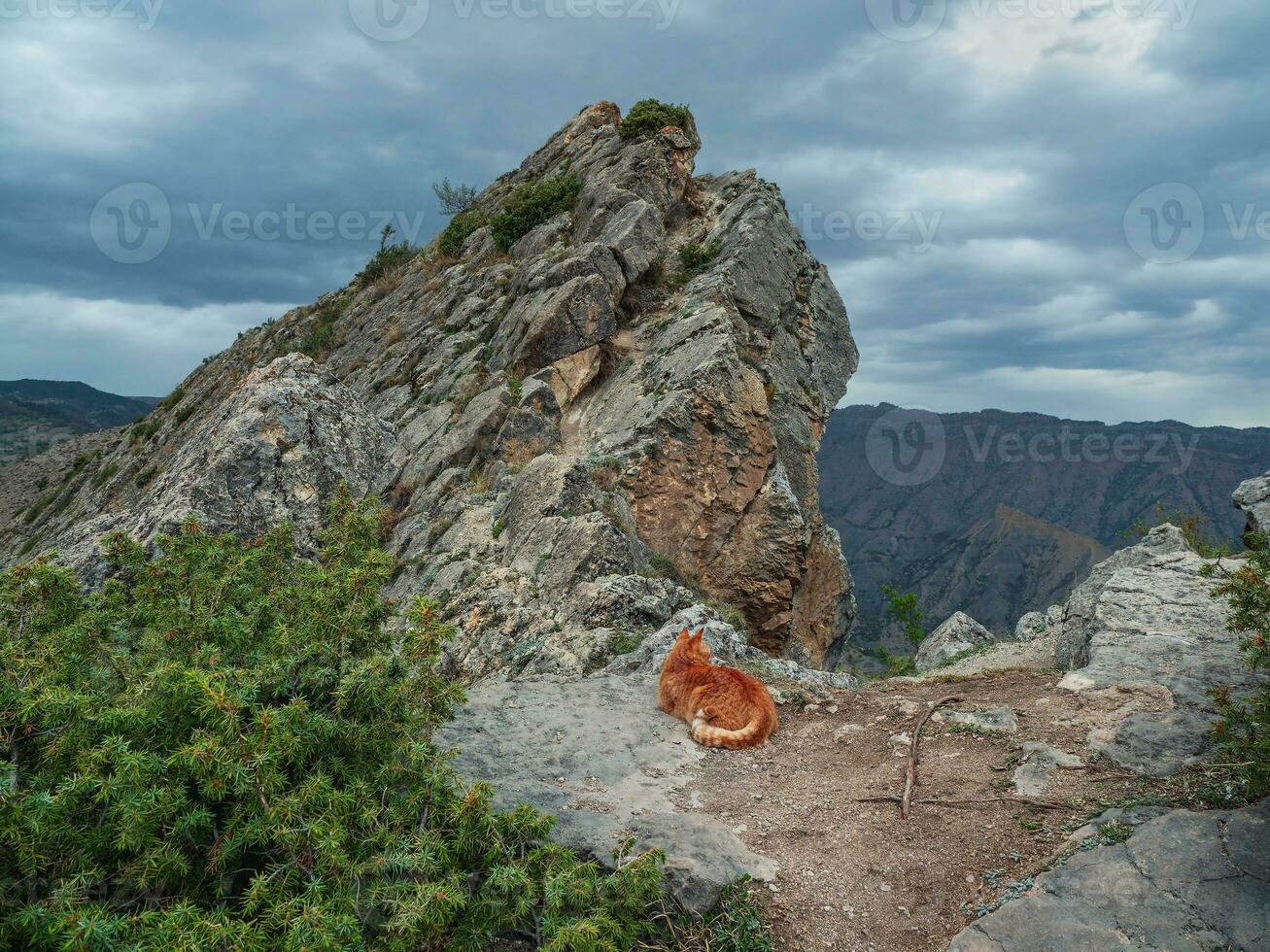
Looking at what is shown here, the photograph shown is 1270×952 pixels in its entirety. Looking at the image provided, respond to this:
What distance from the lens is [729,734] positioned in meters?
7.91

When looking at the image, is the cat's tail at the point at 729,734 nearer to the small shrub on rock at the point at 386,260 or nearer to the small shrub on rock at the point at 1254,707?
the small shrub on rock at the point at 1254,707

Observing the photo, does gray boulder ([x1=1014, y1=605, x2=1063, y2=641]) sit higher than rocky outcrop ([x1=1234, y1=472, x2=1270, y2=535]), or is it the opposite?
rocky outcrop ([x1=1234, y1=472, x2=1270, y2=535])

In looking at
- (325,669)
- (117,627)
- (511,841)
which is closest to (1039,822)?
(511,841)

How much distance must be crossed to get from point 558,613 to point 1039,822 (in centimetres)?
754

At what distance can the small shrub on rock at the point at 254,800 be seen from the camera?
3.38 meters

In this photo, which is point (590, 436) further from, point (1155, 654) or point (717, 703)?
point (1155, 654)

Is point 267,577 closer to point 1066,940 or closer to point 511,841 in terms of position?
point 511,841

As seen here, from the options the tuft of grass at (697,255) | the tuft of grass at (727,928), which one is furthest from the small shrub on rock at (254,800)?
the tuft of grass at (697,255)

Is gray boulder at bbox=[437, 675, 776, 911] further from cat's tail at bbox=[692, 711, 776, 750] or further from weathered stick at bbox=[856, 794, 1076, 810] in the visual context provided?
weathered stick at bbox=[856, 794, 1076, 810]

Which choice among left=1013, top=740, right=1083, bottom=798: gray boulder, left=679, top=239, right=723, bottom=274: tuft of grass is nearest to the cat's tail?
left=1013, top=740, right=1083, bottom=798: gray boulder

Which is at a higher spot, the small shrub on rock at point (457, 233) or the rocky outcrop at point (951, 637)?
the small shrub on rock at point (457, 233)

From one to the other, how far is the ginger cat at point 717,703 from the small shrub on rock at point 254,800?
10.5 feet

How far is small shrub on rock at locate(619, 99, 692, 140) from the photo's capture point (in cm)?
2675

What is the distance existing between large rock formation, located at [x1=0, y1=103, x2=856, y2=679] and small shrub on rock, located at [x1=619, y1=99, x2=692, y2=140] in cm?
72
